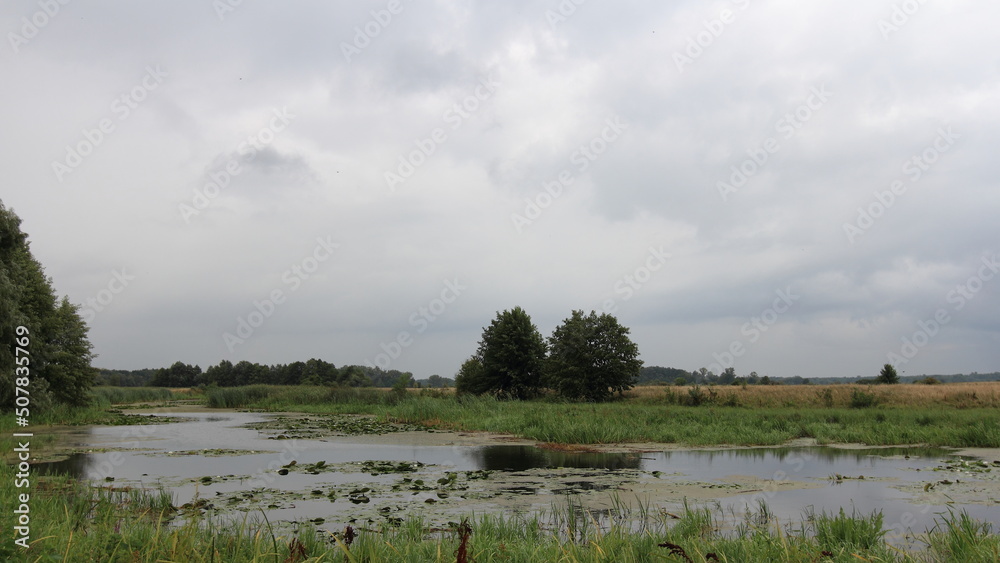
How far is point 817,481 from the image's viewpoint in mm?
13164

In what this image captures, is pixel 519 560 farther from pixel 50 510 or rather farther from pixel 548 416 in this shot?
pixel 548 416

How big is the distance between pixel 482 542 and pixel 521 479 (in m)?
7.00

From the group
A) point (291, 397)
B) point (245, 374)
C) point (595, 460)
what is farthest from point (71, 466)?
point (245, 374)

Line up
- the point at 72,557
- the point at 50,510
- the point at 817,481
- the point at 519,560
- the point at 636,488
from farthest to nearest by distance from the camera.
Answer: the point at 817,481
the point at 636,488
the point at 50,510
the point at 519,560
the point at 72,557

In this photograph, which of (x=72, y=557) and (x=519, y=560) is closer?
(x=72, y=557)

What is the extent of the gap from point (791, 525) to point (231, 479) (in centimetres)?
1125

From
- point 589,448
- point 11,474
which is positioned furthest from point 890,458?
point 11,474

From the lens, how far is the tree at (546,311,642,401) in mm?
51625

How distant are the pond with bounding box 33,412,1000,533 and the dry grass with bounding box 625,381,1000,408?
2011 centimetres

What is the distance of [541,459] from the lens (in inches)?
683

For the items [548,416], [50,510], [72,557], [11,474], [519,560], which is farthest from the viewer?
[548,416]

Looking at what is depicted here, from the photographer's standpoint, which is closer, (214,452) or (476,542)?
(476,542)

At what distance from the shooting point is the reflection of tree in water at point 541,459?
1585cm

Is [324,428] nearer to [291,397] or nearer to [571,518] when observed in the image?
[571,518]
